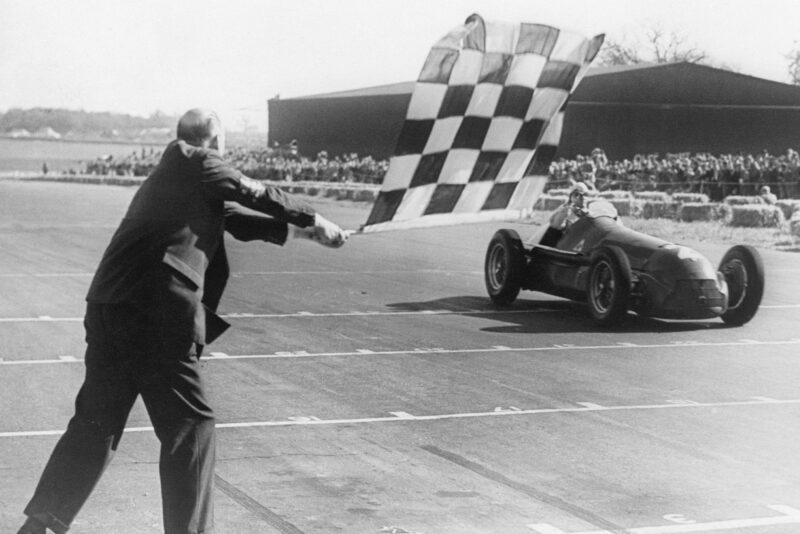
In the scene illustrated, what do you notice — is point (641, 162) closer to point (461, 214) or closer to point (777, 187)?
point (777, 187)

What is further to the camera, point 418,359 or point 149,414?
point 418,359

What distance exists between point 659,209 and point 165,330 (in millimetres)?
24042

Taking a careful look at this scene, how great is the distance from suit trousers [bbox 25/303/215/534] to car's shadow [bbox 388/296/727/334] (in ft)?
21.9

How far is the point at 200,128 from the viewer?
175 inches

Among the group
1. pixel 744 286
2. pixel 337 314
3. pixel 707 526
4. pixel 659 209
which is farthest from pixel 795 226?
pixel 707 526

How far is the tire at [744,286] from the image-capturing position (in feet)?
37.9

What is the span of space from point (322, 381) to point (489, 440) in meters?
1.96

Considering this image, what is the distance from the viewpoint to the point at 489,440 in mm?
6555

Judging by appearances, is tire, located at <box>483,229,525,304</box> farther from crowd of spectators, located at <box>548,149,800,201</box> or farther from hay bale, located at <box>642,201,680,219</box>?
crowd of spectators, located at <box>548,149,800,201</box>

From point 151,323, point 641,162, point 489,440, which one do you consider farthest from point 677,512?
point 641,162

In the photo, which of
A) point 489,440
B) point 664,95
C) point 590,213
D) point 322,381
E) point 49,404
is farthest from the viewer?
point 664,95

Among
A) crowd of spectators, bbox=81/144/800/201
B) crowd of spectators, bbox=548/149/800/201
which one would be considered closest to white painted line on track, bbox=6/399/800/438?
crowd of spectators, bbox=81/144/800/201

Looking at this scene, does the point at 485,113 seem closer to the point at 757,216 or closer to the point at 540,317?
the point at 540,317

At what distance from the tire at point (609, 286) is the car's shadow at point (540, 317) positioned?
0.43 feet
